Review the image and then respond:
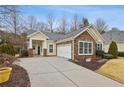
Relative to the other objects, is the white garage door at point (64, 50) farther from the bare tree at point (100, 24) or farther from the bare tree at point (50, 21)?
the bare tree at point (100, 24)

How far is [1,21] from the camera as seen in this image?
10797mm

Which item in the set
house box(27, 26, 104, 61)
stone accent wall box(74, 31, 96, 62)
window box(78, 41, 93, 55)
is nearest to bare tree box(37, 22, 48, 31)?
house box(27, 26, 104, 61)

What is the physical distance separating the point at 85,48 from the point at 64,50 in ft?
8.26

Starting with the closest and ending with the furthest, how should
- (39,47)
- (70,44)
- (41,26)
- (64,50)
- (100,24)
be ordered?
(70,44), (64,50), (100,24), (39,47), (41,26)

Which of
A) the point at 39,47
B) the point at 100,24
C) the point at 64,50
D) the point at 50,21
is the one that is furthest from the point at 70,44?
the point at 100,24

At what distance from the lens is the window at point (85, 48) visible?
18906 millimetres

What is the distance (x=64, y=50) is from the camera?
20.6 m

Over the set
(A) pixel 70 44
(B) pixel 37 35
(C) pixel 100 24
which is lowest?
(A) pixel 70 44

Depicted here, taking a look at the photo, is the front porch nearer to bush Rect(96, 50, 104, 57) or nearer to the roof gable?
the roof gable

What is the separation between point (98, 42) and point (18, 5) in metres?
14.2

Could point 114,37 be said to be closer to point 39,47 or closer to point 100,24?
point 100,24

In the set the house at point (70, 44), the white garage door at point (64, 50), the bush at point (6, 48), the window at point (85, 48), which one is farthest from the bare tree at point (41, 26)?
the window at point (85, 48)

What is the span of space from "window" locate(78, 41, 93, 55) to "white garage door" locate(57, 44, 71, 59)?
1111 mm
